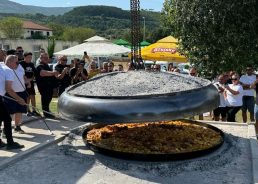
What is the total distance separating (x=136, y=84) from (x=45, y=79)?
3.95 m

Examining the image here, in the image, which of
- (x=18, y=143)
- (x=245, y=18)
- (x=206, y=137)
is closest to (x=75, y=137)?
(x=18, y=143)

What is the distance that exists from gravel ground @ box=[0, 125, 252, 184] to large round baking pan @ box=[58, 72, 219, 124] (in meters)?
0.76

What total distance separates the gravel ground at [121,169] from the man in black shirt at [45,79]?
2.87m

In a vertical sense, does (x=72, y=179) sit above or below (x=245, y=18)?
below

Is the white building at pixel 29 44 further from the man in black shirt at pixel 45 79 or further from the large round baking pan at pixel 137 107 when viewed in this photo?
the large round baking pan at pixel 137 107

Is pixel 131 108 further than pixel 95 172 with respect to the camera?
No

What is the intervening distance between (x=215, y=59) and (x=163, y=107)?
520 cm

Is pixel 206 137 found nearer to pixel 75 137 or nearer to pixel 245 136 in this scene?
pixel 245 136

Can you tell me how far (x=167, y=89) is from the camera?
577cm

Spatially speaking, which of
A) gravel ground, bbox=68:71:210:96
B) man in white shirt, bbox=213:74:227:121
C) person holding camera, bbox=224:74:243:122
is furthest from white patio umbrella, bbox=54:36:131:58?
gravel ground, bbox=68:71:210:96

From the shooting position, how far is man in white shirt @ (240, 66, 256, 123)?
9766 mm

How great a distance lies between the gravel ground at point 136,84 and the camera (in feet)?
18.9

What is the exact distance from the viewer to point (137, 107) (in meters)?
5.23

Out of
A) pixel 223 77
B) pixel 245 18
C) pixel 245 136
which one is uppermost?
pixel 245 18
